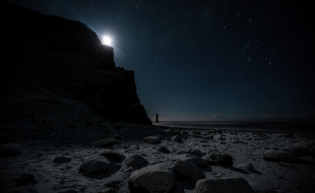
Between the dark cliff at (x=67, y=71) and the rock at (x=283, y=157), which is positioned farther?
the dark cliff at (x=67, y=71)

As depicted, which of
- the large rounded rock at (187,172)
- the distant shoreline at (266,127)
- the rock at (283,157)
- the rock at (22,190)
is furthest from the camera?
the distant shoreline at (266,127)

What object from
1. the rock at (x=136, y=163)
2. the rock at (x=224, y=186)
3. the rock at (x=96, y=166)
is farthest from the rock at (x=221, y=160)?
the rock at (x=96, y=166)

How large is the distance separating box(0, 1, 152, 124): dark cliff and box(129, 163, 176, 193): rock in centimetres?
658

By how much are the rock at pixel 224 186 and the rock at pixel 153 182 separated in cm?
32

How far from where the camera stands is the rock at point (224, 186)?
116cm

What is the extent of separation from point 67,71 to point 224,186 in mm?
11235

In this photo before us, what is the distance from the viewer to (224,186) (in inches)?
46.3

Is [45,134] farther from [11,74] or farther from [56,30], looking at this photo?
[56,30]

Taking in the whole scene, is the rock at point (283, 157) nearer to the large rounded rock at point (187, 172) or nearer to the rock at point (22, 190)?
the large rounded rock at point (187, 172)

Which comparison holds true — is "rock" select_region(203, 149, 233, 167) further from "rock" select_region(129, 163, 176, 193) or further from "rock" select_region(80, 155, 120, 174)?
"rock" select_region(80, 155, 120, 174)

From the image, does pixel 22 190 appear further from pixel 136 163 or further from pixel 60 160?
pixel 136 163

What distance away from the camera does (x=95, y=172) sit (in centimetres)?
162

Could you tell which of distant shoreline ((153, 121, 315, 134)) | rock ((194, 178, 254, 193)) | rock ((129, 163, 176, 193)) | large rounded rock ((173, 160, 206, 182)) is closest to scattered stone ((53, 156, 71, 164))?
rock ((129, 163, 176, 193))

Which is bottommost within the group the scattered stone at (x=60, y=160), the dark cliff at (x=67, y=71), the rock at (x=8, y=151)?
the scattered stone at (x=60, y=160)
